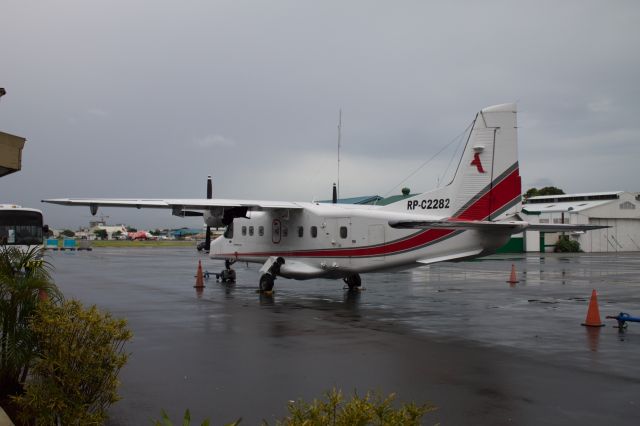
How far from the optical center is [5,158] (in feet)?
23.7

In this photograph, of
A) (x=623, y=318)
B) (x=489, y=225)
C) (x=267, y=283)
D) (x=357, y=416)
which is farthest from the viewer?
(x=267, y=283)

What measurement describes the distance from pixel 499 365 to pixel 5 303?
24.2ft

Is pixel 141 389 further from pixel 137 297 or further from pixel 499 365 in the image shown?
pixel 137 297

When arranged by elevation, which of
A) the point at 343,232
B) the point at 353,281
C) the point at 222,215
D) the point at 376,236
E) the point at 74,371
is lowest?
the point at 74,371

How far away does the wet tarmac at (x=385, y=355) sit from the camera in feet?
25.4

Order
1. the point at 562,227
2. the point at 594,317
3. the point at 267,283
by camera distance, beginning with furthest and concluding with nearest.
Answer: the point at 267,283 < the point at 562,227 < the point at 594,317

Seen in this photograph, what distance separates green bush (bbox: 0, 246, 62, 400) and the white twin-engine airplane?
12380 millimetres

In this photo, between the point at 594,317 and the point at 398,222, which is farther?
the point at 398,222

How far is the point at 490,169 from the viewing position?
18797 millimetres

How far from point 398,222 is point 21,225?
19.9 meters

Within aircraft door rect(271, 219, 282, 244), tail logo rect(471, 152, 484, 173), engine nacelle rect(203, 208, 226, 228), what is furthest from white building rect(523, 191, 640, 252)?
tail logo rect(471, 152, 484, 173)

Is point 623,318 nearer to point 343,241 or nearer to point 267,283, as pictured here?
point 343,241

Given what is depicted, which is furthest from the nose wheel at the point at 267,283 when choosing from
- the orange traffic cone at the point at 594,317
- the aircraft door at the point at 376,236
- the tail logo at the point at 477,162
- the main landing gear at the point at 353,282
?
the orange traffic cone at the point at 594,317

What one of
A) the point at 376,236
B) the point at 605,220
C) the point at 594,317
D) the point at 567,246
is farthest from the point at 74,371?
the point at 605,220
